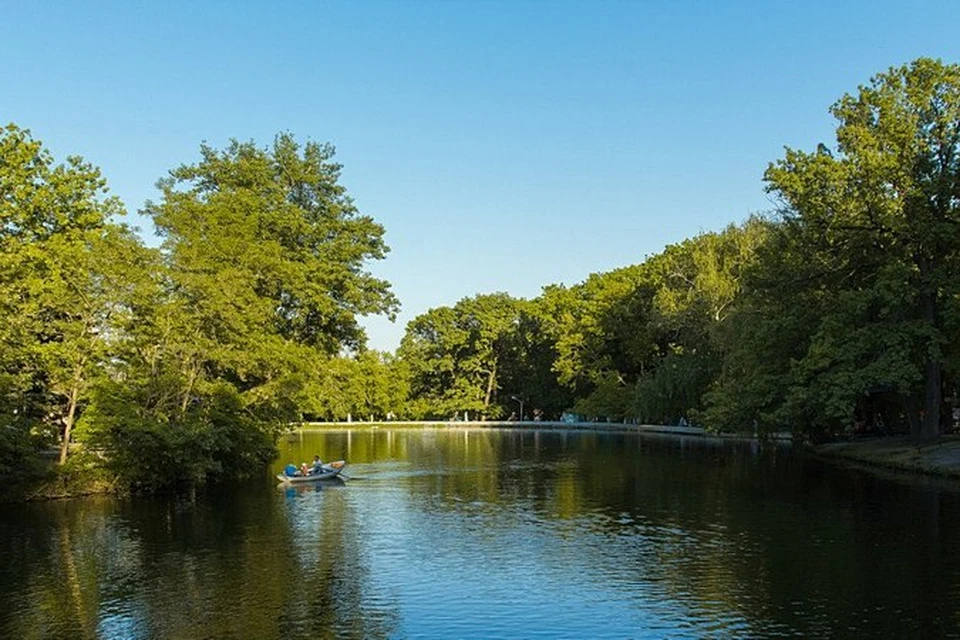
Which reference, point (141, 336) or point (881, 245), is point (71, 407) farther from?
point (881, 245)

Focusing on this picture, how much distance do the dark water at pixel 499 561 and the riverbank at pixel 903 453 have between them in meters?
2.33

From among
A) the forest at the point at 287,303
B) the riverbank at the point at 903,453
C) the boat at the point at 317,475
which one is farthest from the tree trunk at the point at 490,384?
the boat at the point at 317,475

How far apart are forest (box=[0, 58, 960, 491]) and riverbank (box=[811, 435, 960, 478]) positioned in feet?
4.43

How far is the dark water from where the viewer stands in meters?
15.6

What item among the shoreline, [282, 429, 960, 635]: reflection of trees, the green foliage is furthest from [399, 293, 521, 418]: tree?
the green foliage

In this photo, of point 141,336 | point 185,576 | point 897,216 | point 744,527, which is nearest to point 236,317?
point 141,336

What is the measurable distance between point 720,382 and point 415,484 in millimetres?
29442

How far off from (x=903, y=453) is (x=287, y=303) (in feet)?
111

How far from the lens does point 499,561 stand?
817 inches

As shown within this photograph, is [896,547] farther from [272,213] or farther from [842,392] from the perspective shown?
[272,213]

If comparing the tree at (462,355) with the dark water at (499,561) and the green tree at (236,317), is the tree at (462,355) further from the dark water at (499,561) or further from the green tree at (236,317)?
the dark water at (499,561)

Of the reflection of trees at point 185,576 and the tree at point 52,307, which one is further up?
the tree at point 52,307

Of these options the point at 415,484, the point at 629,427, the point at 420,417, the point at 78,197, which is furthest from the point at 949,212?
the point at 420,417

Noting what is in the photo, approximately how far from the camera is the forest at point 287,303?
31141 millimetres
